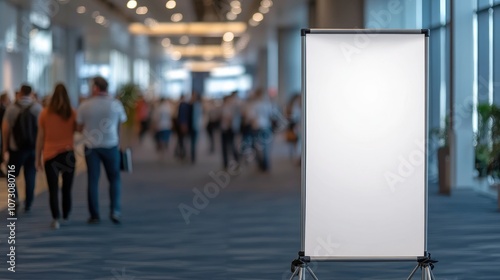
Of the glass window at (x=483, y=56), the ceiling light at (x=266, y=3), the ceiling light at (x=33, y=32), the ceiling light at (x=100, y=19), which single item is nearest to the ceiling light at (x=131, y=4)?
the ceiling light at (x=266, y=3)

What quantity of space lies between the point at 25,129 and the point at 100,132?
1.36 metres

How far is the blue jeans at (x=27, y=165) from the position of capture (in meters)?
13.2

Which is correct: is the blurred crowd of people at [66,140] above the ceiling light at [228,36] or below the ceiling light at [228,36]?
below

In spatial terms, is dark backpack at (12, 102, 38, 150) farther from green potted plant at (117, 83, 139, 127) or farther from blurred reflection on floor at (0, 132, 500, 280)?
green potted plant at (117, 83, 139, 127)

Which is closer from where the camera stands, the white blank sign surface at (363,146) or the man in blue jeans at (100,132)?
the white blank sign surface at (363,146)

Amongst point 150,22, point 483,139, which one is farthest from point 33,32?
point 483,139

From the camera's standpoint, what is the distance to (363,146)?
7.08m

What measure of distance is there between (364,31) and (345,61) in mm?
275

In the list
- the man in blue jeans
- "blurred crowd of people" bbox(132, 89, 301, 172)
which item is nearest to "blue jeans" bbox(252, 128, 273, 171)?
"blurred crowd of people" bbox(132, 89, 301, 172)

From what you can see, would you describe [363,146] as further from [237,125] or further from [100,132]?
[237,125]

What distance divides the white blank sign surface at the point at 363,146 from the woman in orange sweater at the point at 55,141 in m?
5.41

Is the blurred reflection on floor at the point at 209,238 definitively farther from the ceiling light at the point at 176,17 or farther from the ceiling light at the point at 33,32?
the ceiling light at the point at 176,17

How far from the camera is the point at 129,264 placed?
9.51 meters

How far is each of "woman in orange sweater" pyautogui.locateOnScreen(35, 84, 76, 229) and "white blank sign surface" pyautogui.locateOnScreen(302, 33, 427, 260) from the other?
5.41 metres
